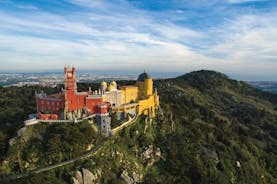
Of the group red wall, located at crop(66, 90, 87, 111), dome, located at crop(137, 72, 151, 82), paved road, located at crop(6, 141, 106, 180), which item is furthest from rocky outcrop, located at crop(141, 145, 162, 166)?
dome, located at crop(137, 72, 151, 82)

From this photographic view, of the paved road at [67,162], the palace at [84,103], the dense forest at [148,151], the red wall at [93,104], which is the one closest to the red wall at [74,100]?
the palace at [84,103]

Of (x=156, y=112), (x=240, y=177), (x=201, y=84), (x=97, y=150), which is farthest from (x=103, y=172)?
(x=201, y=84)

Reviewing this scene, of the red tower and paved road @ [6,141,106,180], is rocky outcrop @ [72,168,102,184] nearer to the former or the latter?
paved road @ [6,141,106,180]

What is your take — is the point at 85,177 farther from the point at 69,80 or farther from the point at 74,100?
the point at 69,80

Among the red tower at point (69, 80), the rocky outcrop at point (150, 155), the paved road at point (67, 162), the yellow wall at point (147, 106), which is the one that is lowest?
the rocky outcrop at point (150, 155)

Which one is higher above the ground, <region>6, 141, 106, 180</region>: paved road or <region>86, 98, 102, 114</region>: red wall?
<region>86, 98, 102, 114</region>: red wall

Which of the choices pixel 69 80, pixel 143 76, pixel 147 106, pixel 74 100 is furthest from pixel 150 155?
pixel 69 80

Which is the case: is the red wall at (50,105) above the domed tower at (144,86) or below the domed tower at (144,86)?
below

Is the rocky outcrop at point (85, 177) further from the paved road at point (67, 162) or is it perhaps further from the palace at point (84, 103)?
the palace at point (84, 103)
